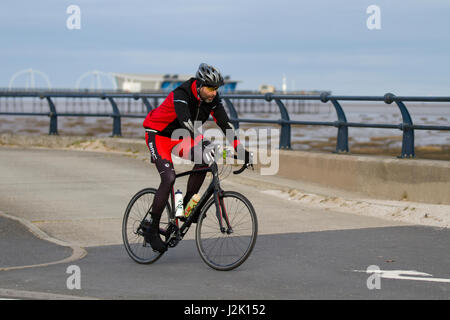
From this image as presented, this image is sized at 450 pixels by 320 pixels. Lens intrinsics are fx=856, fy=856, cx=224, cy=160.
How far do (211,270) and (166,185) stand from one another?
2.80ft

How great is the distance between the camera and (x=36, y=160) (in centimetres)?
1695

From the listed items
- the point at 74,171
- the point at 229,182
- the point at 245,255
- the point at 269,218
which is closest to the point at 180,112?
the point at 245,255

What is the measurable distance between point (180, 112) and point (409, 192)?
5534 millimetres

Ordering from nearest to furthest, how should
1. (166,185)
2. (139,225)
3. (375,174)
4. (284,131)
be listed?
(166,185) → (139,225) → (375,174) → (284,131)

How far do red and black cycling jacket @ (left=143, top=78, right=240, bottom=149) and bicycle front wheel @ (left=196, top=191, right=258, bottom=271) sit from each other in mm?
561

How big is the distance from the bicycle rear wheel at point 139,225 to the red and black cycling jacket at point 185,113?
0.66 meters

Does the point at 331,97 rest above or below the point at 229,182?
above

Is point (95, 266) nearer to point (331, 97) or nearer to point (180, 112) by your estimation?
point (180, 112)

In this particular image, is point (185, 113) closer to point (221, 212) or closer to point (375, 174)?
point (221, 212)

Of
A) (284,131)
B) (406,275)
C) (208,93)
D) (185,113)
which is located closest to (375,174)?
(284,131)

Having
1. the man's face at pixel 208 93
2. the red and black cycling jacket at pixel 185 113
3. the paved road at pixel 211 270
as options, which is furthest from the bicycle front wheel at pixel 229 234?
the man's face at pixel 208 93

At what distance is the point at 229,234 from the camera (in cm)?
737
